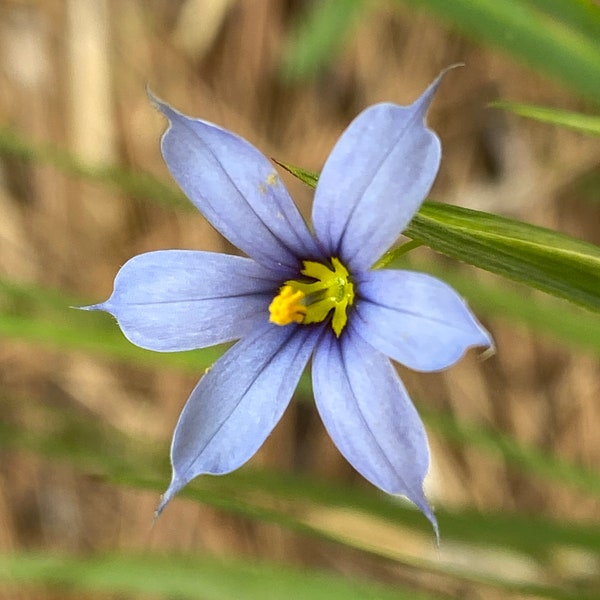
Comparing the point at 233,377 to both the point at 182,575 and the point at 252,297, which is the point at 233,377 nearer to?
the point at 252,297

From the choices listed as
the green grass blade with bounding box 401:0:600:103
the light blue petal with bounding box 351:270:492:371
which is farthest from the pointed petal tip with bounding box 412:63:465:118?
the green grass blade with bounding box 401:0:600:103

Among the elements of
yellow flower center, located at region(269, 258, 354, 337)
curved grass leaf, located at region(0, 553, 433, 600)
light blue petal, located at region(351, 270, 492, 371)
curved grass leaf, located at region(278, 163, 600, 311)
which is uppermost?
curved grass leaf, located at region(278, 163, 600, 311)

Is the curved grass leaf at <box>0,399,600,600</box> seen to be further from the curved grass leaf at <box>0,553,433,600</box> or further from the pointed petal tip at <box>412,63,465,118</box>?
the pointed petal tip at <box>412,63,465,118</box>

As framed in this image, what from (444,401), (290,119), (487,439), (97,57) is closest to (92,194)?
(97,57)

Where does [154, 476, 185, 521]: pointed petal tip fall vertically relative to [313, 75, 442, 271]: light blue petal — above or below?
below

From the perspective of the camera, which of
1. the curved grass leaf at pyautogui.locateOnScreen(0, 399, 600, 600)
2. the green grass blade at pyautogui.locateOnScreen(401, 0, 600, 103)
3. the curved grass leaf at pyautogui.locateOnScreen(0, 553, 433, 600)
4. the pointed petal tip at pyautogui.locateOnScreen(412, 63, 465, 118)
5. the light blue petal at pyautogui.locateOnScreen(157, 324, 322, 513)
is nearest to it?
the pointed petal tip at pyautogui.locateOnScreen(412, 63, 465, 118)

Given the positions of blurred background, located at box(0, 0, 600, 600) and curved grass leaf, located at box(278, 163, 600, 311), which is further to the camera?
blurred background, located at box(0, 0, 600, 600)

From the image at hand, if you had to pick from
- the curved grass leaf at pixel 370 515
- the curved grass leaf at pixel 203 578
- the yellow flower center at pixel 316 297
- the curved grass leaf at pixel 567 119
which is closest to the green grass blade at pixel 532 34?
the curved grass leaf at pixel 567 119

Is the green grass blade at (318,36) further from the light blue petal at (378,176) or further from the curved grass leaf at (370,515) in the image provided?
the light blue petal at (378,176)
